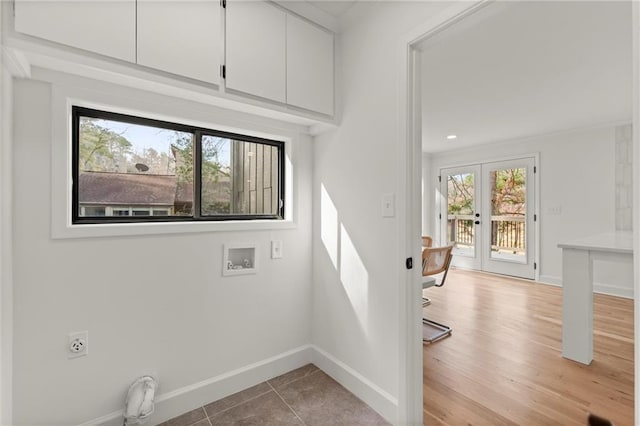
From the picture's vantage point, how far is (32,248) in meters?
1.32

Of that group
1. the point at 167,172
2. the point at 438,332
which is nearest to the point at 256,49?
the point at 167,172

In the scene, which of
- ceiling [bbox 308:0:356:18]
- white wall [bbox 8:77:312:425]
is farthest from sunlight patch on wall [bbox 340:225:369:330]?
Result: ceiling [bbox 308:0:356:18]

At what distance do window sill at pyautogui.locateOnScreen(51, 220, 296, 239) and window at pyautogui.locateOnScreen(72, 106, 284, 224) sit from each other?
9 cm

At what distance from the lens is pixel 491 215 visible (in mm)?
5520

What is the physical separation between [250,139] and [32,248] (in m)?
1.34

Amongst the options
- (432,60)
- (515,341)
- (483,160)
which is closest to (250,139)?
(432,60)

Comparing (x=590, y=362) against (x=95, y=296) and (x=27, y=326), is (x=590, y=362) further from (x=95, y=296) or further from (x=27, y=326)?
(x=27, y=326)

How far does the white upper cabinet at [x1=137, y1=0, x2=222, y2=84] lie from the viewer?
1.37m

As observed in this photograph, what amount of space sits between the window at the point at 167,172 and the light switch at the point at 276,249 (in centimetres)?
23

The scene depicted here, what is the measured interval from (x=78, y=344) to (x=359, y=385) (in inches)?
61.7

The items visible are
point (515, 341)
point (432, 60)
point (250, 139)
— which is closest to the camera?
point (250, 139)

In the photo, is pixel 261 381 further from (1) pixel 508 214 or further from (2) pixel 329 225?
(1) pixel 508 214

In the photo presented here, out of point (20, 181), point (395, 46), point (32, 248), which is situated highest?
point (395, 46)

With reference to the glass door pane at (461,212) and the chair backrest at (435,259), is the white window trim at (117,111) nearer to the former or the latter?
the chair backrest at (435,259)
